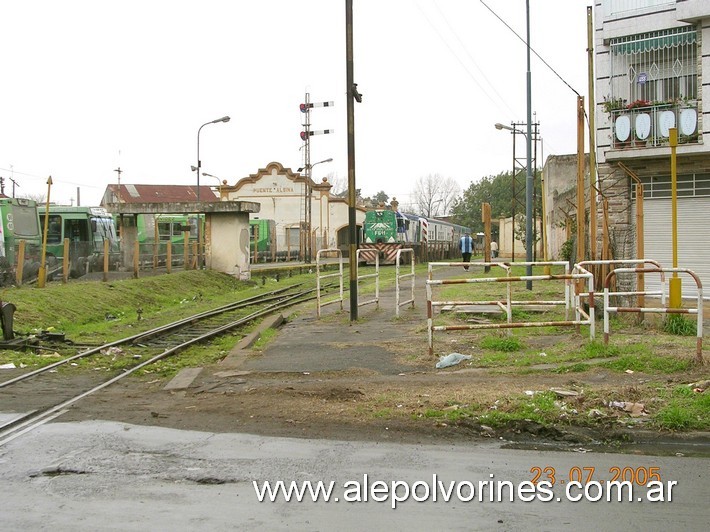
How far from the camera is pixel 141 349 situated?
44.2 ft

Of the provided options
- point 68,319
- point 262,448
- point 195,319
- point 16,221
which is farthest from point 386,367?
point 16,221

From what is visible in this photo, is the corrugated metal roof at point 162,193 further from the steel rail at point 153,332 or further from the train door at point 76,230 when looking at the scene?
the steel rail at point 153,332

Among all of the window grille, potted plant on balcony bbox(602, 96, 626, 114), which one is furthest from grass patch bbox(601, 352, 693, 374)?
potted plant on balcony bbox(602, 96, 626, 114)

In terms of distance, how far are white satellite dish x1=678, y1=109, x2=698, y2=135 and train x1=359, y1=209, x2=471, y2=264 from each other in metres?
15.6

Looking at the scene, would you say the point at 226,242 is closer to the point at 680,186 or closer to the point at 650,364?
the point at 680,186

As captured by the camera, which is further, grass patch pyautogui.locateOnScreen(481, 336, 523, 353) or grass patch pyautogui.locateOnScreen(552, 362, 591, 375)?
grass patch pyautogui.locateOnScreen(481, 336, 523, 353)

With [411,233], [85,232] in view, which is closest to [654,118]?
[85,232]

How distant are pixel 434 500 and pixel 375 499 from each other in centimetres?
40

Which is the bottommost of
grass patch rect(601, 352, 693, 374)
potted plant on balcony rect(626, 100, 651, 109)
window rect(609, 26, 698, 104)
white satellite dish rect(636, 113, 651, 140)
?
grass patch rect(601, 352, 693, 374)

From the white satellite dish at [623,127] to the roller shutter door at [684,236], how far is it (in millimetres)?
1974

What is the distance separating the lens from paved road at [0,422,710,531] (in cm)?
466

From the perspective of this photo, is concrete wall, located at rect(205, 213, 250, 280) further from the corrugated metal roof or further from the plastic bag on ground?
the corrugated metal roof

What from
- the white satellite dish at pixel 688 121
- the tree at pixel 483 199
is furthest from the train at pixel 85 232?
the tree at pixel 483 199

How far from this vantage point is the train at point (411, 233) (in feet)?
142
